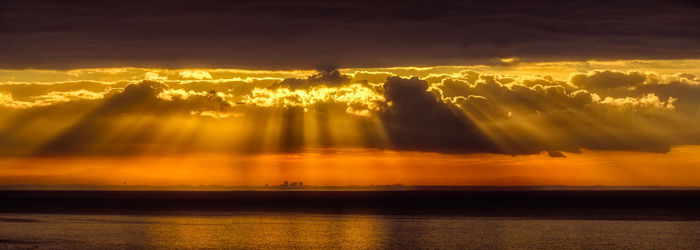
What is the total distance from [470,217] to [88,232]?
146 ft

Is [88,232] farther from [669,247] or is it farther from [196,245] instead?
[669,247]

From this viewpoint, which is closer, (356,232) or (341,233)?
(341,233)

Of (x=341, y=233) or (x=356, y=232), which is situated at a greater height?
(x=356, y=232)

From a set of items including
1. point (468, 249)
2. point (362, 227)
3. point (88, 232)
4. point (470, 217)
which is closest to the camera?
point (468, 249)

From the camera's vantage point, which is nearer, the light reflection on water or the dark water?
the dark water

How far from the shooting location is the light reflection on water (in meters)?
62.8

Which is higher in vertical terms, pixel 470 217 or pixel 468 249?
pixel 470 217

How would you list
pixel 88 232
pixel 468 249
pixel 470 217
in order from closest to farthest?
1. pixel 468 249
2. pixel 88 232
3. pixel 470 217

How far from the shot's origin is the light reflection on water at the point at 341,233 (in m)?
62.8

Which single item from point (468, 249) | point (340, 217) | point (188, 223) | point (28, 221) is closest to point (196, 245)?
point (468, 249)

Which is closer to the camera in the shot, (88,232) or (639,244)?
(639,244)

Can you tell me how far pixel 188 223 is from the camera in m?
87.8

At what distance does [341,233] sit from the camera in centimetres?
7369

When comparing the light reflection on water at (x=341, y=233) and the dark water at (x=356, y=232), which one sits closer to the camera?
the dark water at (x=356, y=232)
